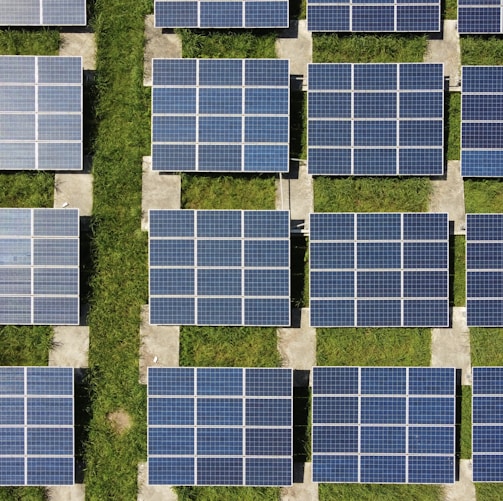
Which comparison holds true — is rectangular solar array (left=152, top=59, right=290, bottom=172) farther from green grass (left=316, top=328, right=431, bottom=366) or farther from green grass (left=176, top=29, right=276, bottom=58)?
green grass (left=316, top=328, right=431, bottom=366)

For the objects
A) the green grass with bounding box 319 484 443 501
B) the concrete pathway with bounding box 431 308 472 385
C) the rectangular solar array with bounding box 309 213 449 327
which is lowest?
the green grass with bounding box 319 484 443 501

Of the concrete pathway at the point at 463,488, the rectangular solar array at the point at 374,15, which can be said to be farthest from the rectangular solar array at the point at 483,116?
the concrete pathway at the point at 463,488

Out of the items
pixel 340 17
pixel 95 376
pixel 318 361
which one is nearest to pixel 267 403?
pixel 318 361

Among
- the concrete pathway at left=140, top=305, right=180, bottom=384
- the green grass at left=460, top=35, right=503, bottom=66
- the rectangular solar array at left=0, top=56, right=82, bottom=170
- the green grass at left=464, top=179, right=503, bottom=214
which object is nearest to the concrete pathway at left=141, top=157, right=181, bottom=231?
the rectangular solar array at left=0, top=56, right=82, bottom=170

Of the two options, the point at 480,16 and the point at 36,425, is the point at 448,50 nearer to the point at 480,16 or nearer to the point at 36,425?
the point at 480,16

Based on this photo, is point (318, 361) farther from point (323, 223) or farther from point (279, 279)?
point (323, 223)

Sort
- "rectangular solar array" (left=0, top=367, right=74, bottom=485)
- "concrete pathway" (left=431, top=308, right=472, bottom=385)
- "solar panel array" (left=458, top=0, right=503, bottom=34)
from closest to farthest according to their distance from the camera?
"rectangular solar array" (left=0, top=367, right=74, bottom=485)
"solar panel array" (left=458, top=0, right=503, bottom=34)
"concrete pathway" (left=431, top=308, right=472, bottom=385)
